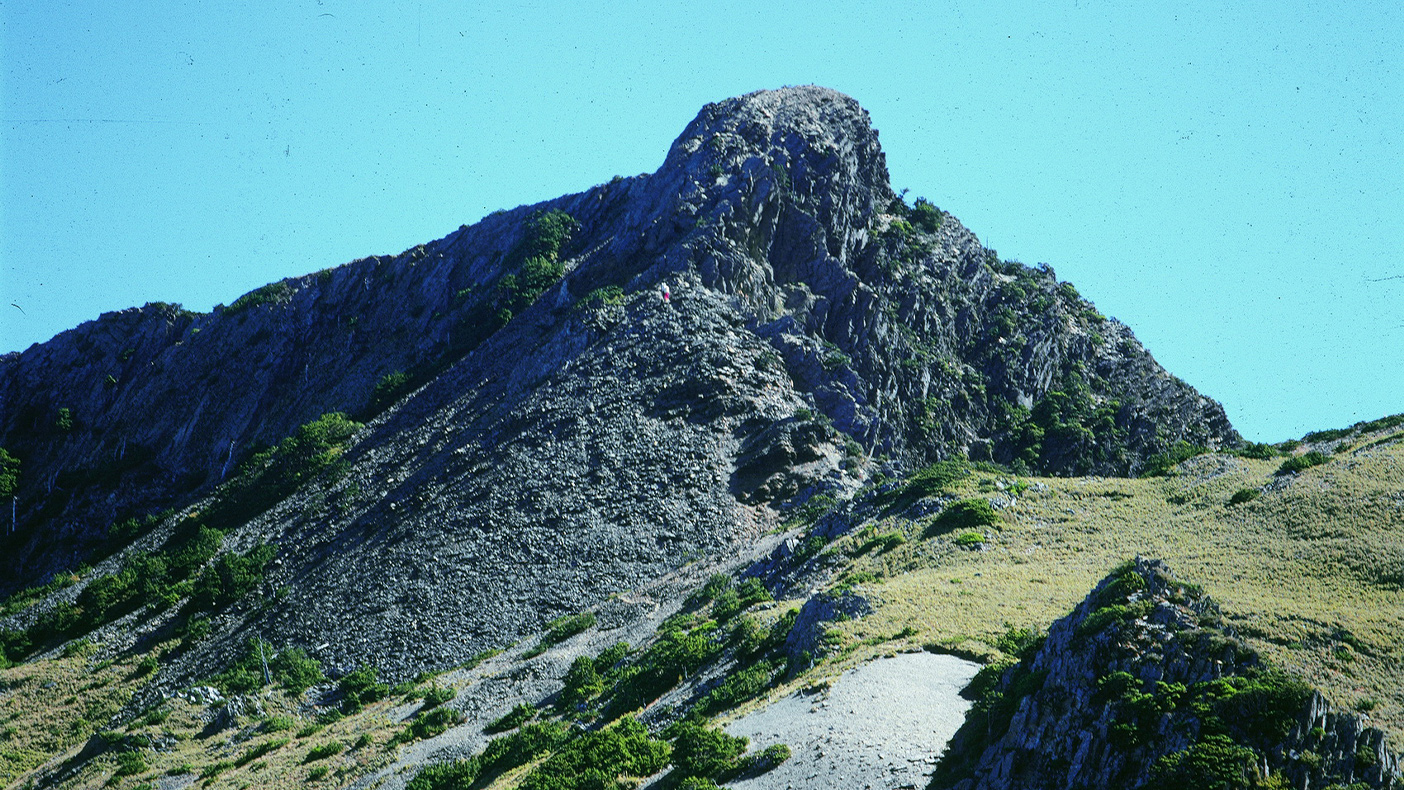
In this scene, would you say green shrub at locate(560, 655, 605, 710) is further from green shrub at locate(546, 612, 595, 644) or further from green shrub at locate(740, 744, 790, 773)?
green shrub at locate(740, 744, 790, 773)

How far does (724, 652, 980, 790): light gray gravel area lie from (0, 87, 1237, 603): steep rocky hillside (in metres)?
29.6

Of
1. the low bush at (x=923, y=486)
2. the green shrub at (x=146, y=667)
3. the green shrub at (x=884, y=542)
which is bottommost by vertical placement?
the green shrub at (x=146, y=667)

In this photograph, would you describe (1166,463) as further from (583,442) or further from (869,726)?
(869,726)

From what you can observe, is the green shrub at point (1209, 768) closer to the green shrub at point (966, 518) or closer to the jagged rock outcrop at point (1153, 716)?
the jagged rock outcrop at point (1153, 716)

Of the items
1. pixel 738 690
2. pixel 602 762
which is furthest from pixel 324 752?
pixel 738 690

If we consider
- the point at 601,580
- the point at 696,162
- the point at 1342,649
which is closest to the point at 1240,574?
the point at 1342,649

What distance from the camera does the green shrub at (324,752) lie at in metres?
47.5

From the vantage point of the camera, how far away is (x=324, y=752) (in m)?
47.7

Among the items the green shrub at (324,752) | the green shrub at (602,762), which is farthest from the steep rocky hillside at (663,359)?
the green shrub at (602,762)

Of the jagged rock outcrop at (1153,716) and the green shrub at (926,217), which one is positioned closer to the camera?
the jagged rock outcrop at (1153,716)

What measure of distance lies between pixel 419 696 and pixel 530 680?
5.10 meters

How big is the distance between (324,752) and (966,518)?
90.5 feet

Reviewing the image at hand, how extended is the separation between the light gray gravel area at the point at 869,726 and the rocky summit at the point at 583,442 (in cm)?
173

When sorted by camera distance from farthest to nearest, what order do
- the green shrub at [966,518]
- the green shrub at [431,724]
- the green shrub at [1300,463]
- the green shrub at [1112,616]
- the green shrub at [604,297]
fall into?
the green shrub at [604,297], the green shrub at [1300,463], the green shrub at [966,518], the green shrub at [431,724], the green shrub at [1112,616]
